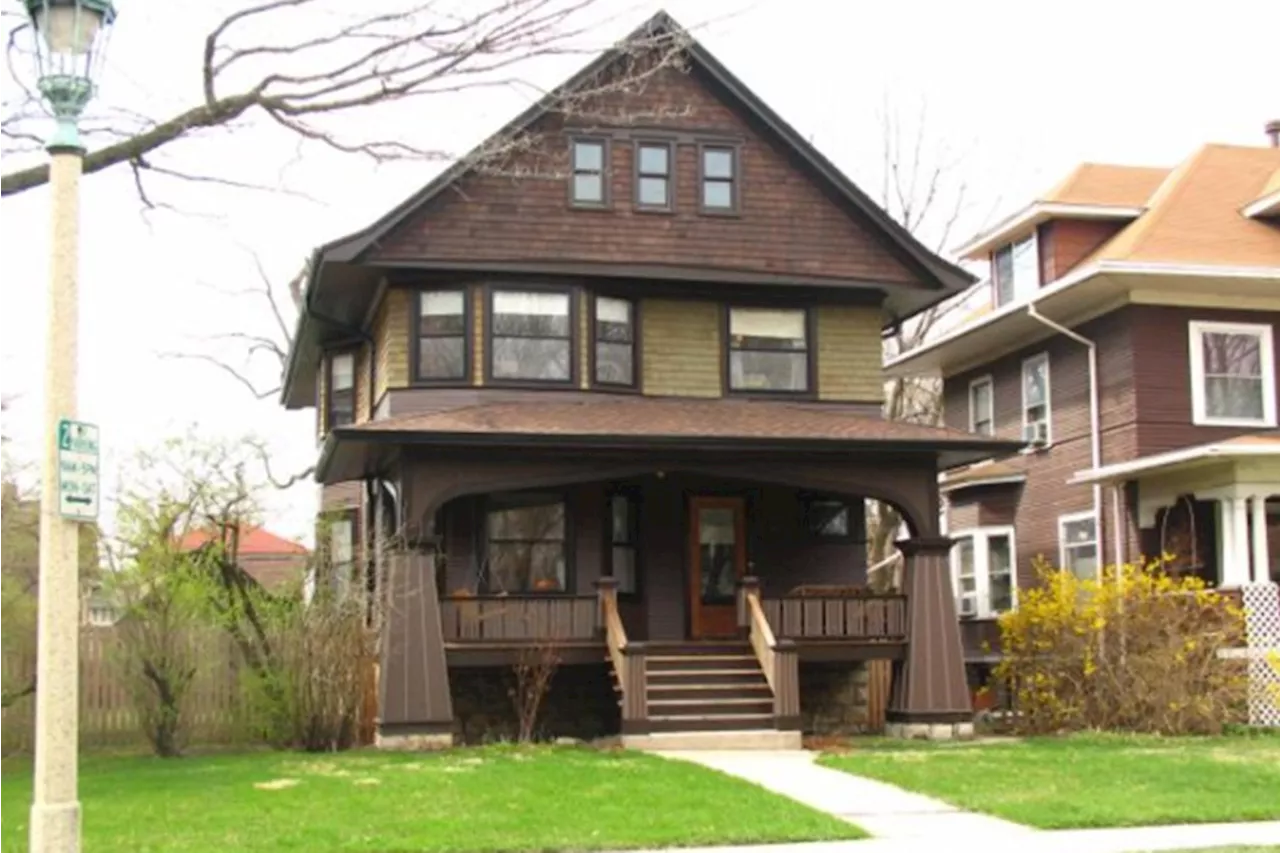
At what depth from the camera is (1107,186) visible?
2828 centimetres

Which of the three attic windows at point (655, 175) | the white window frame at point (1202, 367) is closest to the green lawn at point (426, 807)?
the three attic windows at point (655, 175)

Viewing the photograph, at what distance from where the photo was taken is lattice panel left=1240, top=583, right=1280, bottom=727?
2200cm

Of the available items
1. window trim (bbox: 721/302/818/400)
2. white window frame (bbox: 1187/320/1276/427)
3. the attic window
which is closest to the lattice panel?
white window frame (bbox: 1187/320/1276/427)

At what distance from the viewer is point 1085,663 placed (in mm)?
22203

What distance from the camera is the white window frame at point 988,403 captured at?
2991 centimetres

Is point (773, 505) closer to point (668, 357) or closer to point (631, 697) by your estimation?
point (668, 357)

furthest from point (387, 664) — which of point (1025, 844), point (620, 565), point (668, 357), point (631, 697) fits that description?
point (1025, 844)

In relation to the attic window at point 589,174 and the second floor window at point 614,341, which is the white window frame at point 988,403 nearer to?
the second floor window at point 614,341

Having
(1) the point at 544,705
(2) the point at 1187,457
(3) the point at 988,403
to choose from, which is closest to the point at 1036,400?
(3) the point at 988,403

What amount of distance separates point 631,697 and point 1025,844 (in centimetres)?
837

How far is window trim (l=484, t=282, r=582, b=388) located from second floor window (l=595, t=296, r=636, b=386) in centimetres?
43

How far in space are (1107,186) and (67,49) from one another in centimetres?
2260

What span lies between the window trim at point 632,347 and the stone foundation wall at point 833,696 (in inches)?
183

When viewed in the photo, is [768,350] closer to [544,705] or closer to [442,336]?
[442,336]
